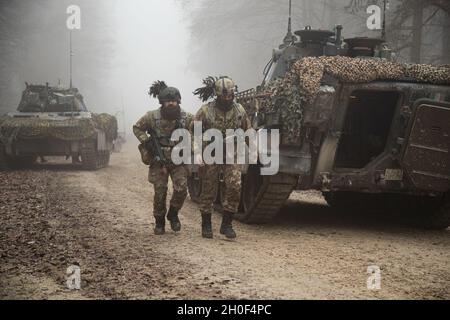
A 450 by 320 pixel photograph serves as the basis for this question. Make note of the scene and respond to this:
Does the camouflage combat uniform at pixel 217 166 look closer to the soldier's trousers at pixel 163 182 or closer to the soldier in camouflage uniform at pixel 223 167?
the soldier in camouflage uniform at pixel 223 167

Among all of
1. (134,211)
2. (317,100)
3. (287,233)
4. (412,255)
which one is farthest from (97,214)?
(412,255)

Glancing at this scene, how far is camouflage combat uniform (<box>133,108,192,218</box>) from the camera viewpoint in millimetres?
6215

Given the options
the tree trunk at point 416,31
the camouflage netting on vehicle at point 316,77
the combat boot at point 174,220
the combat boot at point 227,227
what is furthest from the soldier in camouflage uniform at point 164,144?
the tree trunk at point 416,31

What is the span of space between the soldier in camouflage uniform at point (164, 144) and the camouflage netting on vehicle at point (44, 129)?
290 inches

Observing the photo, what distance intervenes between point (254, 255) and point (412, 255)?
1.66 meters

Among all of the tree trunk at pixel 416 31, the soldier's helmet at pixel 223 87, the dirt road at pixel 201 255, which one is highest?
the tree trunk at pixel 416 31

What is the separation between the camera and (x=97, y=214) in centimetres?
738

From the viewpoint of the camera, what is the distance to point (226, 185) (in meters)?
6.09

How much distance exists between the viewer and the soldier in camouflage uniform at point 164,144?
620 centimetres

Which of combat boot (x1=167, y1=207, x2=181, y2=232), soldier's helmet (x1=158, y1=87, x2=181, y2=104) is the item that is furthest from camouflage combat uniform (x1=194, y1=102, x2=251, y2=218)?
combat boot (x1=167, y1=207, x2=181, y2=232)

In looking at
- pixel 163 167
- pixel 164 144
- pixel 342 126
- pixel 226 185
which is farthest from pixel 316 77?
pixel 163 167

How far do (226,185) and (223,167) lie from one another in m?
0.21

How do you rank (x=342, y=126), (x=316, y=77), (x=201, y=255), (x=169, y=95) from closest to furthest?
(x=201, y=255)
(x=169, y=95)
(x=316, y=77)
(x=342, y=126)

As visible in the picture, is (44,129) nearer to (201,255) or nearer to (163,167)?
(163,167)
